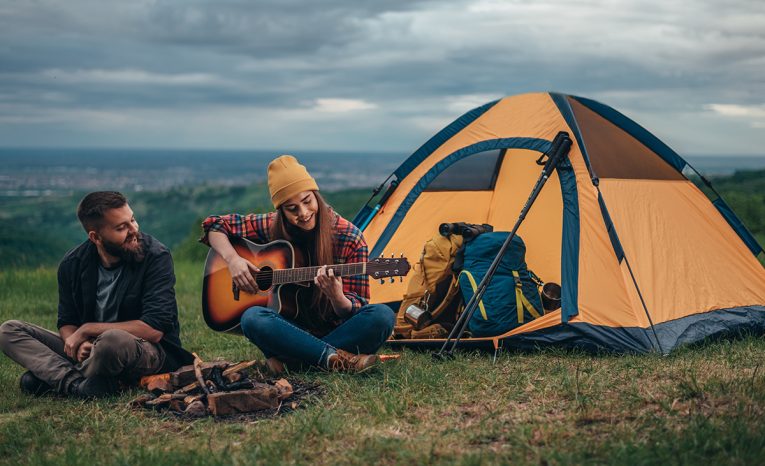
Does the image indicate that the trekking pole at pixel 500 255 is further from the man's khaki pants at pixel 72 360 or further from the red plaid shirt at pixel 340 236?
the man's khaki pants at pixel 72 360

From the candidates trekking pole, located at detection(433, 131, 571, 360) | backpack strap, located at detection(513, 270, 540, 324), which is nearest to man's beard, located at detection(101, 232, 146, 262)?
trekking pole, located at detection(433, 131, 571, 360)

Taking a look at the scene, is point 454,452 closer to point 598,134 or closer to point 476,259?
point 476,259

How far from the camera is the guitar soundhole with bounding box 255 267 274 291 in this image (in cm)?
535

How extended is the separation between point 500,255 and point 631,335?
1102 millimetres

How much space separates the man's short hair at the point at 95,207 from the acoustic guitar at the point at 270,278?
3.11 ft

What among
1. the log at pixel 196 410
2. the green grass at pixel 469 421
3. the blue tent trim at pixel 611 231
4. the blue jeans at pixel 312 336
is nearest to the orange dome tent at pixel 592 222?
the blue tent trim at pixel 611 231

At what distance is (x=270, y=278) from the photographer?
5.36m

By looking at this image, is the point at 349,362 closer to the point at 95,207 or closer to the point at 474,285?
the point at 474,285

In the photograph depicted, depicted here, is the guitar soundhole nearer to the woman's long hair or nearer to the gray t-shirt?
the woman's long hair

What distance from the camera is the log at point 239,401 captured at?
438cm

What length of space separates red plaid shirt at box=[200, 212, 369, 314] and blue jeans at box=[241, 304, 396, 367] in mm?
137

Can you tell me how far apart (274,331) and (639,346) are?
8.51 feet

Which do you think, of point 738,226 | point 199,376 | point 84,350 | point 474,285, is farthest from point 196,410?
point 738,226

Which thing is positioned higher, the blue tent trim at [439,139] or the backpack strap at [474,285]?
the blue tent trim at [439,139]
